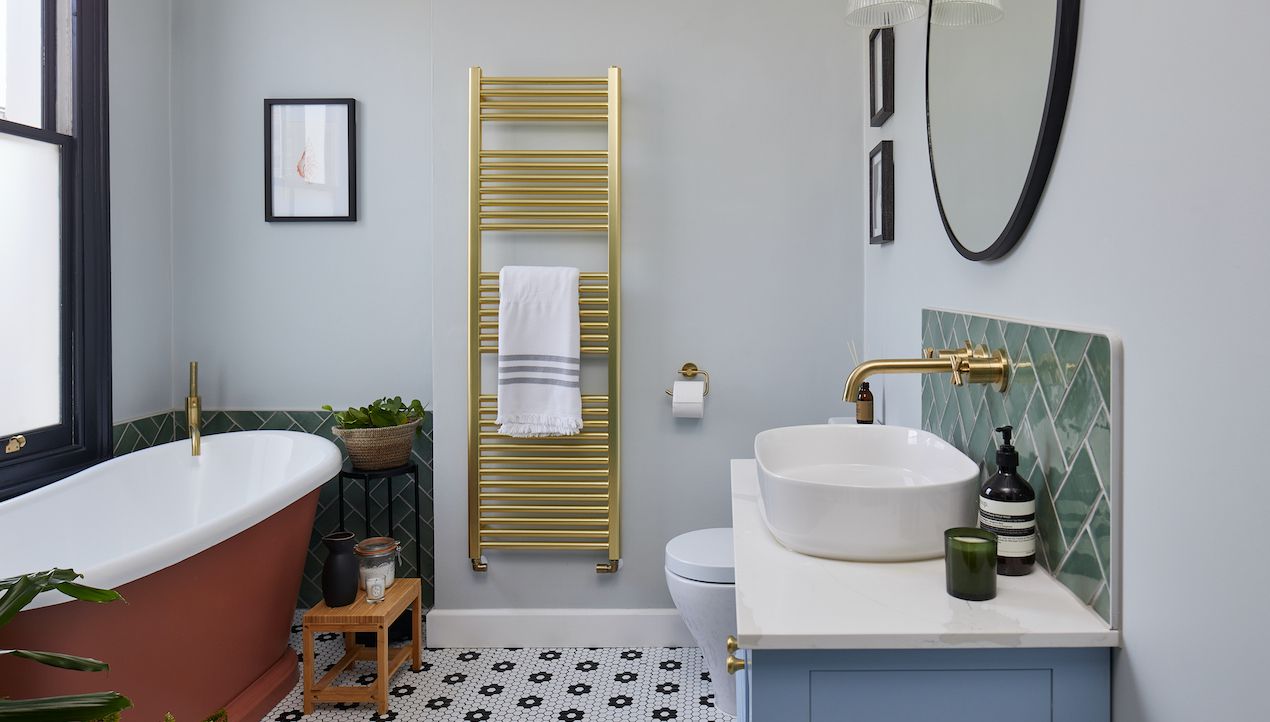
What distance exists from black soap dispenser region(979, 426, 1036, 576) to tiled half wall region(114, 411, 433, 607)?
94.1 inches

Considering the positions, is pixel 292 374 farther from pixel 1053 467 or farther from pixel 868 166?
pixel 1053 467

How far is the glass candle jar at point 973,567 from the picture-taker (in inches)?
47.6

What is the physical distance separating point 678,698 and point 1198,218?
2.06 meters

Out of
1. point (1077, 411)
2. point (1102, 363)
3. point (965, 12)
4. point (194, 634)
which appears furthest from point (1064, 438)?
point (194, 634)

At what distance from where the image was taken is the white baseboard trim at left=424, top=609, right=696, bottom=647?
3.00 metres

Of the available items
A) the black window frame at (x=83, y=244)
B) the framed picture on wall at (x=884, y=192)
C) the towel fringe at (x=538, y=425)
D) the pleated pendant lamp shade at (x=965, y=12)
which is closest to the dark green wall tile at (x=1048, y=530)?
the pleated pendant lamp shade at (x=965, y=12)

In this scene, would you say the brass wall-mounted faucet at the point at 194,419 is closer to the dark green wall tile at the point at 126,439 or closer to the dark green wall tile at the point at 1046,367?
the dark green wall tile at the point at 126,439

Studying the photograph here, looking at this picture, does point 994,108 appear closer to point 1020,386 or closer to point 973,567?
point 1020,386

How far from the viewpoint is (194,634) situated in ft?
7.19

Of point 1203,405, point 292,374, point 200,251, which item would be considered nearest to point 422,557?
point 292,374

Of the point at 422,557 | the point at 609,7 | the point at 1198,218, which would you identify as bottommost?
the point at 422,557

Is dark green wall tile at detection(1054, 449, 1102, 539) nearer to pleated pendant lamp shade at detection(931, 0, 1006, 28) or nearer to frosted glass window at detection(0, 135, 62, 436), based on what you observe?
pleated pendant lamp shade at detection(931, 0, 1006, 28)

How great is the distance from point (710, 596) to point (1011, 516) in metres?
1.23

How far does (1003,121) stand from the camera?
152 cm
